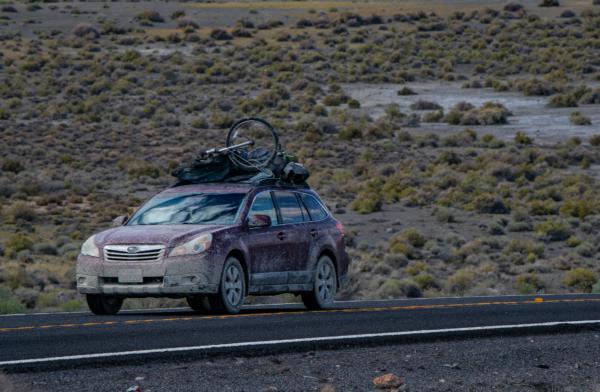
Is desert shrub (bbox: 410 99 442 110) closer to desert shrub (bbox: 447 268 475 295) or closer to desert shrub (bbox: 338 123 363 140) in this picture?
desert shrub (bbox: 338 123 363 140)

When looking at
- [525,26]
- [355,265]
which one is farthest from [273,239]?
[525,26]

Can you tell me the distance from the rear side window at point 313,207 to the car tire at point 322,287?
567mm

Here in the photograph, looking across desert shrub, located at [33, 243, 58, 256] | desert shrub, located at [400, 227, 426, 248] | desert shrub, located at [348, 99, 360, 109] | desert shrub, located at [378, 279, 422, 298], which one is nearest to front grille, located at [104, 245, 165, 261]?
desert shrub, located at [378, 279, 422, 298]

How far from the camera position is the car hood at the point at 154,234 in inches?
586

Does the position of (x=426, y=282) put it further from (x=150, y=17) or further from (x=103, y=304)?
(x=150, y=17)

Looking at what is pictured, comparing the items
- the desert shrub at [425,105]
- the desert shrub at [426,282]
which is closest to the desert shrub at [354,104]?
the desert shrub at [425,105]

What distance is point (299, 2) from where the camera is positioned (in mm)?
130125

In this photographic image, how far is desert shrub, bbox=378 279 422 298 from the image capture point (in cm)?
2561

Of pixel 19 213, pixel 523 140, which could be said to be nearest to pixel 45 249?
pixel 19 213

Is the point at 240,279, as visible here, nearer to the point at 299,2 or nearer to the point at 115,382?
the point at 115,382

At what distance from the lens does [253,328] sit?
13859mm

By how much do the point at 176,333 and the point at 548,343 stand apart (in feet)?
12.2

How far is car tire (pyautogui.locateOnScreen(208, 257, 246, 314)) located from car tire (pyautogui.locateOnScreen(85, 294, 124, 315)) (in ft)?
4.25

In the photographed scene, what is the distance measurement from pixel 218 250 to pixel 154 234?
77cm
